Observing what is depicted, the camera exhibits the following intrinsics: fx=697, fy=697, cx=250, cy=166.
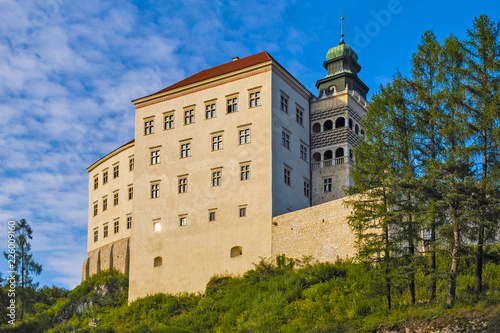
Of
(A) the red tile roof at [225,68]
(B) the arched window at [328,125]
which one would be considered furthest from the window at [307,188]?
(A) the red tile roof at [225,68]

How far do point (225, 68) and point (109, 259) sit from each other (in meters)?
18.8

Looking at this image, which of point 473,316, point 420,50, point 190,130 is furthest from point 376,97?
point 190,130

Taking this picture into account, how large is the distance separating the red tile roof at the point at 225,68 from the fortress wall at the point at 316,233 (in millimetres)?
11711

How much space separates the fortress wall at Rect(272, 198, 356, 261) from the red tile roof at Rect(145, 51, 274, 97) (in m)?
11.7

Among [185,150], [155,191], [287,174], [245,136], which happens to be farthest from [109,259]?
[287,174]

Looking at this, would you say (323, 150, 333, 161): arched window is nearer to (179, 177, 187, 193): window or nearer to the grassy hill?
(179, 177, 187, 193): window

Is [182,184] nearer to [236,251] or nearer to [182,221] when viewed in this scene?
[182,221]

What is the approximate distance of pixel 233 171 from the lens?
4712 cm

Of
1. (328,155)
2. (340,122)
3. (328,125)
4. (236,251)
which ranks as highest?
(328,125)

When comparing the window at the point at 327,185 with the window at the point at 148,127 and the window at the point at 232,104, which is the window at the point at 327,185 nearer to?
the window at the point at 232,104

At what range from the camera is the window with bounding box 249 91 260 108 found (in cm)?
4770

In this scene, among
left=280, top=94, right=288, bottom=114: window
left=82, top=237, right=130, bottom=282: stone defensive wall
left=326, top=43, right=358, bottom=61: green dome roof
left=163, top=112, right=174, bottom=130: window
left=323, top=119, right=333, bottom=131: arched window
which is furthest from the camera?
left=326, top=43, right=358, bottom=61: green dome roof

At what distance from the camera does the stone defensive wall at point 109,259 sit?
2206 inches

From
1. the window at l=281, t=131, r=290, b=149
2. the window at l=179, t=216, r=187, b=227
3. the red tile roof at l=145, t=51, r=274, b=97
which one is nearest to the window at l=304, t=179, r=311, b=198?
the window at l=281, t=131, r=290, b=149
